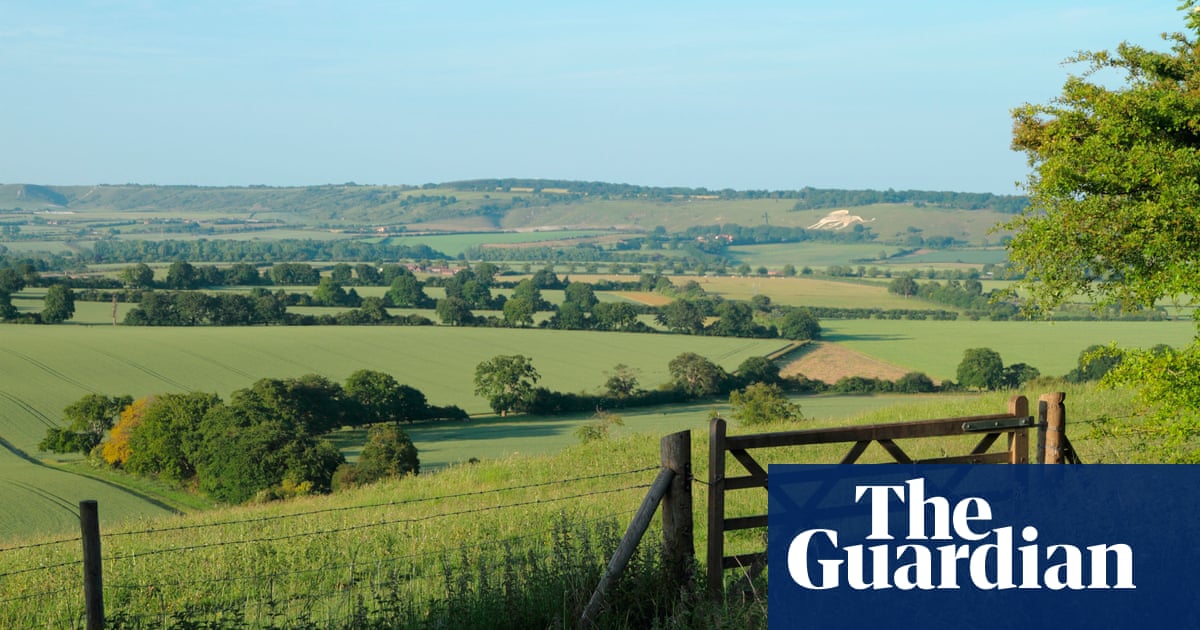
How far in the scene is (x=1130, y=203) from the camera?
53.8 feet

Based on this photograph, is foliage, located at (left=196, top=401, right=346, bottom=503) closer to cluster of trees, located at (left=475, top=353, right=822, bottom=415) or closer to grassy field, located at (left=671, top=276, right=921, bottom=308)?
cluster of trees, located at (left=475, top=353, right=822, bottom=415)

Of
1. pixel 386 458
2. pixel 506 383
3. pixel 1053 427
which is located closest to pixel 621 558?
pixel 1053 427

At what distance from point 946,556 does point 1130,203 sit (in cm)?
1026

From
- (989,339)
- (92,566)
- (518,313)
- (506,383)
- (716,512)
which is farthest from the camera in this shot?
(518,313)

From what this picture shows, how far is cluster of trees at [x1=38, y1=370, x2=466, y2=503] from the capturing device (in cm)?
4688

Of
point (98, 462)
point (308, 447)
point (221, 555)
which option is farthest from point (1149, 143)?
point (98, 462)

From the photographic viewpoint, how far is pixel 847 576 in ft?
27.1

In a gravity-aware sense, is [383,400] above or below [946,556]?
below

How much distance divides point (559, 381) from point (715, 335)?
92.4ft

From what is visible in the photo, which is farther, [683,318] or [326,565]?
[683,318]

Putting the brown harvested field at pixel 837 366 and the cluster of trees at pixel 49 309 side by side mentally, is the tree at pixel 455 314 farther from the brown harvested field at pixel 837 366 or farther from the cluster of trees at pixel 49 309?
the brown harvested field at pixel 837 366

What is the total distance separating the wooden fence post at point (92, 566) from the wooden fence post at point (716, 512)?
3993 mm

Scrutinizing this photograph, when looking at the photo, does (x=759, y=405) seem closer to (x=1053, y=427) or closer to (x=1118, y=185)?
(x=1118, y=185)

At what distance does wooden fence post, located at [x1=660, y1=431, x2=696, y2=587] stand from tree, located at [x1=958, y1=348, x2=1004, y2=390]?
69318mm
